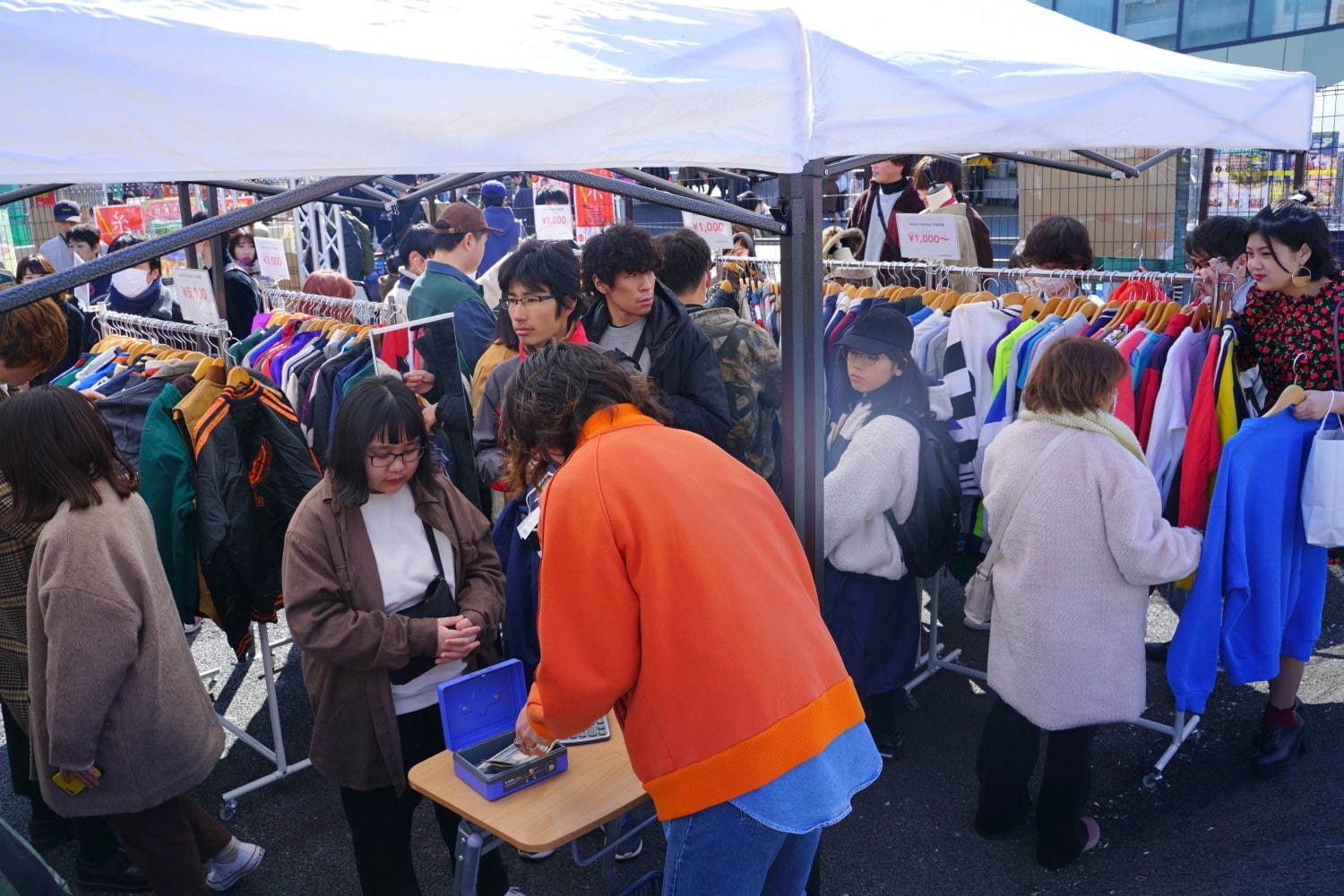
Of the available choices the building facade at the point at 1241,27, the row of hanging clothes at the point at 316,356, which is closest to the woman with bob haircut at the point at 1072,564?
the row of hanging clothes at the point at 316,356

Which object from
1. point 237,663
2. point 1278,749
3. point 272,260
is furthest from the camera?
point 272,260

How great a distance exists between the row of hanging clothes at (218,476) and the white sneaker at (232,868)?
66 cm

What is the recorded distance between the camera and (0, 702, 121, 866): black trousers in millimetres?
3348

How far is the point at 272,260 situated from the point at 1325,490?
17.0 feet

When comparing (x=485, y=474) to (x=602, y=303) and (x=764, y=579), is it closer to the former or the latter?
(x=602, y=303)

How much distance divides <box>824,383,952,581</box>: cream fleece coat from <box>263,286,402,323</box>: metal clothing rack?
1.82 m

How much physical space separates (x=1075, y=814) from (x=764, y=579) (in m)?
1.83

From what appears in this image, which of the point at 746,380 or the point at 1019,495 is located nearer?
the point at 1019,495

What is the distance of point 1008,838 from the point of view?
3420 millimetres

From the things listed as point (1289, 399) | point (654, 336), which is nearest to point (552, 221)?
point (654, 336)

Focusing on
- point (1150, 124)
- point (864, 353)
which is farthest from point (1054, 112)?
point (864, 353)

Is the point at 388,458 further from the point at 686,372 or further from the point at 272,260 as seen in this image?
the point at 272,260

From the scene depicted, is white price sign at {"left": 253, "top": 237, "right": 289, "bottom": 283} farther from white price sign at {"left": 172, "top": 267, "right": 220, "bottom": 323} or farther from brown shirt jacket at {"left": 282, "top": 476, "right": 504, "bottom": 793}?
brown shirt jacket at {"left": 282, "top": 476, "right": 504, "bottom": 793}

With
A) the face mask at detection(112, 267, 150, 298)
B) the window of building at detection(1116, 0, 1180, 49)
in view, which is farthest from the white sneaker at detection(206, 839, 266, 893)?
the window of building at detection(1116, 0, 1180, 49)
